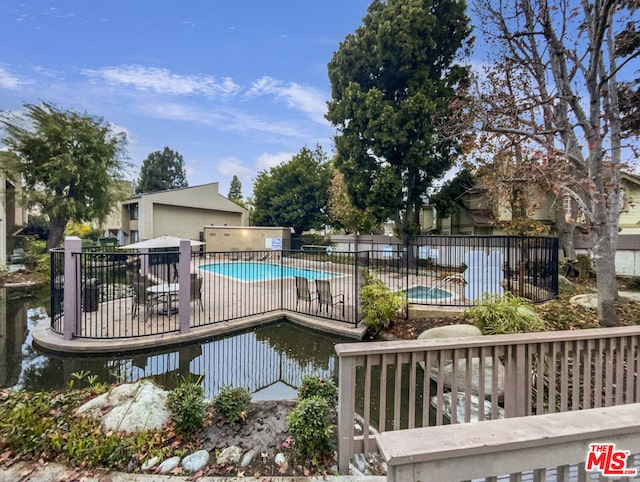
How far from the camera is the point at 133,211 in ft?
76.8

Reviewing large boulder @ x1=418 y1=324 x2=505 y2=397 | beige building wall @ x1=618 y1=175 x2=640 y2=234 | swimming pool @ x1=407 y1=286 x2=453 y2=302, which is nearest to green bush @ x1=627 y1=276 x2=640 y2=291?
beige building wall @ x1=618 y1=175 x2=640 y2=234

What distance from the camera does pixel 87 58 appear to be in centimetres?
975

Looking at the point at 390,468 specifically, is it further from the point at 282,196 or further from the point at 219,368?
the point at 282,196

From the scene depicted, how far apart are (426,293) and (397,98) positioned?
993cm

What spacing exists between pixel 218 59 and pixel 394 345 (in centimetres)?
1272

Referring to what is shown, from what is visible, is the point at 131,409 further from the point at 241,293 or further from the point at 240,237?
the point at 240,237

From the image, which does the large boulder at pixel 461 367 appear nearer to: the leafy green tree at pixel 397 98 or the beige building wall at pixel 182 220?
the leafy green tree at pixel 397 98

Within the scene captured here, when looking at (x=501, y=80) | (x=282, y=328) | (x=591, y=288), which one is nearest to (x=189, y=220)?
(x=282, y=328)

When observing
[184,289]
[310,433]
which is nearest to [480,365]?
[310,433]

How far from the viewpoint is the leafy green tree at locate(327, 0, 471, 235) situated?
1259cm

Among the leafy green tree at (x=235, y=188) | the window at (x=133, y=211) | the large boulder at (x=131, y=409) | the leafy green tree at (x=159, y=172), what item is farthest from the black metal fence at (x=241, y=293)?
the leafy green tree at (x=235, y=188)

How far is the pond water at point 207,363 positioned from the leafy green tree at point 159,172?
A: 42.0m

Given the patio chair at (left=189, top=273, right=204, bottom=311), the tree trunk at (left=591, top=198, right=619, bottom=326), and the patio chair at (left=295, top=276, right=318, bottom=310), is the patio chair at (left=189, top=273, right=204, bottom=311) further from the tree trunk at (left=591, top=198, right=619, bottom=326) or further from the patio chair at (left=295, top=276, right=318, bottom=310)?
the tree trunk at (left=591, top=198, right=619, bottom=326)

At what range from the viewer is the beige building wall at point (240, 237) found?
22016mm
